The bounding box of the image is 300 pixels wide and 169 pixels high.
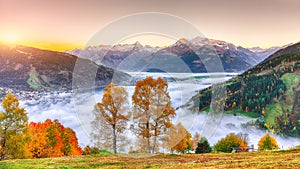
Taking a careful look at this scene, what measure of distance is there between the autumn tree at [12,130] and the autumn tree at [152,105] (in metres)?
22.6

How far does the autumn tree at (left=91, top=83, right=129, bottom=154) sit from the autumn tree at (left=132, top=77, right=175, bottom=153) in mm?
3201

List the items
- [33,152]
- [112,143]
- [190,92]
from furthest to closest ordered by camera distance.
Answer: [33,152]
[112,143]
[190,92]

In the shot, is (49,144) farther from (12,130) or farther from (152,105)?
(152,105)

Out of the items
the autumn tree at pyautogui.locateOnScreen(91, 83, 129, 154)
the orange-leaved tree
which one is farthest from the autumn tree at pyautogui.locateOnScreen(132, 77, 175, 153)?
the orange-leaved tree

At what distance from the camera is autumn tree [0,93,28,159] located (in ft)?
177

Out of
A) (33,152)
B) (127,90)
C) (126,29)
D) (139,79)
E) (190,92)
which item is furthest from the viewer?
(33,152)

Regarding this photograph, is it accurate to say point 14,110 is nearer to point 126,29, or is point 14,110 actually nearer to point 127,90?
point 127,90

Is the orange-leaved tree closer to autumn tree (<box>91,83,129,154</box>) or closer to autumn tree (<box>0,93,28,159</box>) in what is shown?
autumn tree (<box>0,93,28,159</box>)

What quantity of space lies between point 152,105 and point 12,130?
26846 millimetres

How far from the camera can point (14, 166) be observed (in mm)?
35406

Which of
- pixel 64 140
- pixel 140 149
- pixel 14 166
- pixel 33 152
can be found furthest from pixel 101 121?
pixel 64 140

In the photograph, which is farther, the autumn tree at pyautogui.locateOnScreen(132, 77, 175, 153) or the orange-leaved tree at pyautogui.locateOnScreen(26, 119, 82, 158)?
the orange-leaved tree at pyautogui.locateOnScreen(26, 119, 82, 158)

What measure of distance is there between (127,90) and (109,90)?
8.94 ft

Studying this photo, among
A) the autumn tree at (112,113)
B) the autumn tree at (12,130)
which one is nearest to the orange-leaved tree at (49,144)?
the autumn tree at (12,130)
